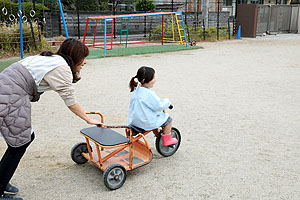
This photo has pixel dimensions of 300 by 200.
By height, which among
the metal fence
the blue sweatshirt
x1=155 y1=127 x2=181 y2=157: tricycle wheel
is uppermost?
the metal fence

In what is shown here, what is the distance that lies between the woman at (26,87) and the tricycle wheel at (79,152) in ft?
2.62

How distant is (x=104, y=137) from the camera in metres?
3.06

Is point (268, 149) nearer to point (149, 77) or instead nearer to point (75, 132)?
point (149, 77)

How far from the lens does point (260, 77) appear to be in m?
7.86

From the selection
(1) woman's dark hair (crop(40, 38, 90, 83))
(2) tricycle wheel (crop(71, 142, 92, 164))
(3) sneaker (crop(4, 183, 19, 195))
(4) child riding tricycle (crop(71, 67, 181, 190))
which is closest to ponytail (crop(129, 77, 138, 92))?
(4) child riding tricycle (crop(71, 67, 181, 190))

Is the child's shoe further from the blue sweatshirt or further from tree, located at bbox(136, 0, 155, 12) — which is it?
tree, located at bbox(136, 0, 155, 12)

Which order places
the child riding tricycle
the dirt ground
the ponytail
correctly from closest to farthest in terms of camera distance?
the dirt ground
the child riding tricycle
the ponytail

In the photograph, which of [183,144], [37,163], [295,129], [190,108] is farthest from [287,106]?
[37,163]

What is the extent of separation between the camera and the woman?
2.36m

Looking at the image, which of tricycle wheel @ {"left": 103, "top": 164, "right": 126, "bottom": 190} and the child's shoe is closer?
tricycle wheel @ {"left": 103, "top": 164, "right": 126, "bottom": 190}

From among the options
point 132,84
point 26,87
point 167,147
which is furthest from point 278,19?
point 26,87

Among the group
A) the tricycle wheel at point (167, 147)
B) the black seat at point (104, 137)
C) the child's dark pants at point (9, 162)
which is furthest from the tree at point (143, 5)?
the child's dark pants at point (9, 162)

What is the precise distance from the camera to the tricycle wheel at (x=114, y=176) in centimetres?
288

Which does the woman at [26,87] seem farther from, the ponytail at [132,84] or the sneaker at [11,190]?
the ponytail at [132,84]
